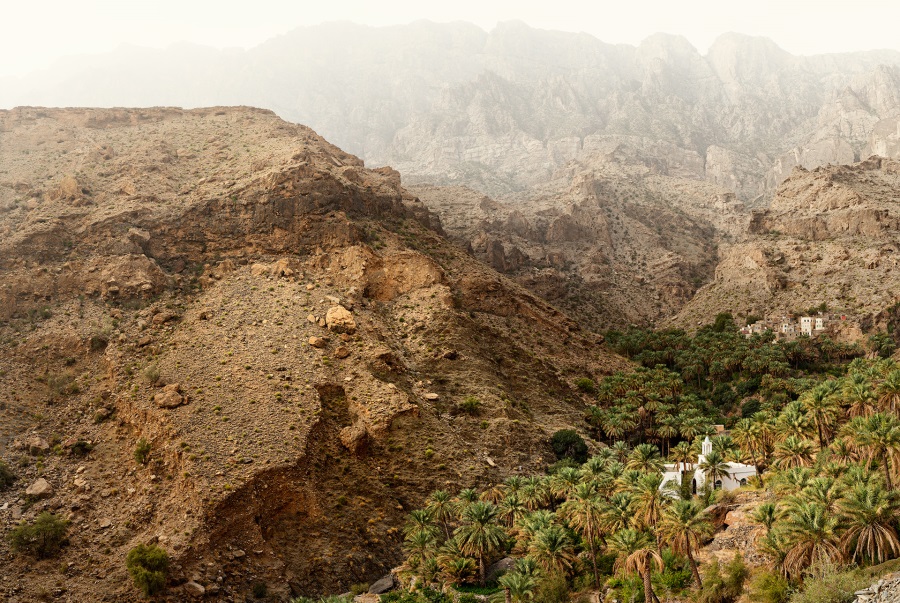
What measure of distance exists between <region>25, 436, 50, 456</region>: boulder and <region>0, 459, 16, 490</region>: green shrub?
8.24 ft

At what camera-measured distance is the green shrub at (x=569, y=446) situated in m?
66.2

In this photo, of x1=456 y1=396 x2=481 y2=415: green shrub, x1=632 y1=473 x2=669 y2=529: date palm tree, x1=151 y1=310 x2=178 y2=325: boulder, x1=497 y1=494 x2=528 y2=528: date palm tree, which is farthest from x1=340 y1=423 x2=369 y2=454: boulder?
x1=632 y1=473 x2=669 y2=529: date palm tree

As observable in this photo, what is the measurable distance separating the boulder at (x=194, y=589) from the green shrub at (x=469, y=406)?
29.7 m

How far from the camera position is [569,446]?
219 ft

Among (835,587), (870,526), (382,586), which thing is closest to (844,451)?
(870,526)

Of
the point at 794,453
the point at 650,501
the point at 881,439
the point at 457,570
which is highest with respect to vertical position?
the point at 881,439

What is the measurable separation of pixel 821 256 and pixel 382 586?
104m

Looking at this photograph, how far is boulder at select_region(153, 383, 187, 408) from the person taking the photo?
5731cm

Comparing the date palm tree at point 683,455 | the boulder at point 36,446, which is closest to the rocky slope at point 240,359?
the boulder at point 36,446

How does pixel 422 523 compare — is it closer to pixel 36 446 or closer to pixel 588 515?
pixel 588 515

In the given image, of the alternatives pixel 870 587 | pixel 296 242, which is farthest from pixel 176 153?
pixel 870 587

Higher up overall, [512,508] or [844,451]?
[844,451]

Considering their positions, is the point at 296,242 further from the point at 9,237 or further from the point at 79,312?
the point at 9,237

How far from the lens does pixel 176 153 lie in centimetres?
10062
